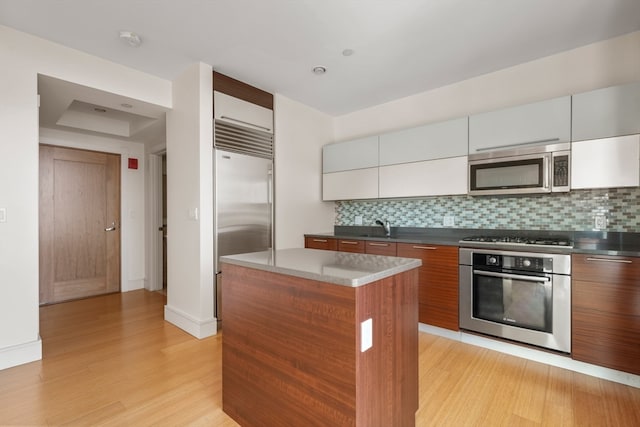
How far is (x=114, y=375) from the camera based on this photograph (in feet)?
6.99

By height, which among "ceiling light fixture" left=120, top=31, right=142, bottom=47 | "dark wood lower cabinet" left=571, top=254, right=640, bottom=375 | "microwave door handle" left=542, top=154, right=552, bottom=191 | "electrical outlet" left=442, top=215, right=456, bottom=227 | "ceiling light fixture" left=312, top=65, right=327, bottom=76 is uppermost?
"ceiling light fixture" left=312, top=65, right=327, bottom=76

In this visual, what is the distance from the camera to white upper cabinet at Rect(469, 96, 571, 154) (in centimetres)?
238

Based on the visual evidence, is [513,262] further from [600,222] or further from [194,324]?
[194,324]

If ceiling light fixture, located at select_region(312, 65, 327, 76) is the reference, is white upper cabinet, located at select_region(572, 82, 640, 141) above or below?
below

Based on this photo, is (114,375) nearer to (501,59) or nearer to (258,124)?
(258,124)

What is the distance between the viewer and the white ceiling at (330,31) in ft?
6.63

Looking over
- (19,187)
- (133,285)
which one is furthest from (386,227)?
(133,285)

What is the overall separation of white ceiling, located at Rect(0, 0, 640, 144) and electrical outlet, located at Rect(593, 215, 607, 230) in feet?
4.77

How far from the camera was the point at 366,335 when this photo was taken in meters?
1.18

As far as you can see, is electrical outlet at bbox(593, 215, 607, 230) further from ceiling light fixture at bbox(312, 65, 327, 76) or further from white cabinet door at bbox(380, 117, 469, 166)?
ceiling light fixture at bbox(312, 65, 327, 76)

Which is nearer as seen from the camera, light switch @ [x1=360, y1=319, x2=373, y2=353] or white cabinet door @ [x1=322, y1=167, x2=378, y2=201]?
light switch @ [x1=360, y1=319, x2=373, y2=353]

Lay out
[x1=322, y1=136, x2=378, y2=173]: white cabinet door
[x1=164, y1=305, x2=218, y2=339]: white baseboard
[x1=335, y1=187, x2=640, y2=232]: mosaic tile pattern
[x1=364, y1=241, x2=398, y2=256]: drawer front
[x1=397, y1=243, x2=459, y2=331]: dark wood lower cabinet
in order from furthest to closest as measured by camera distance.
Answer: [x1=322, y1=136, x2=378, y2=173]: white cabinet door < [x1=364, y1=241, x2=398, y2=256]: drawer front < [x1=164, y1=305, x2=218, y2=339]: white baseboard < [x1=397, y1=243, x2=459, y2=331]: dark wood lower cabinet < [x1=335, y1=187, x2=640, y2=232]: mosaic tile pattern

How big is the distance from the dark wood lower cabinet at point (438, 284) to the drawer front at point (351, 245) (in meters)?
0.58

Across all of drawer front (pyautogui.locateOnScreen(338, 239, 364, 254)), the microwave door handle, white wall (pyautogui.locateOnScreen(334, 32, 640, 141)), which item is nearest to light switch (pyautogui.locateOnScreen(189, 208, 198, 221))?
drawer front (pyautogui.locateOnScreen(338, 239, 364, 254))
